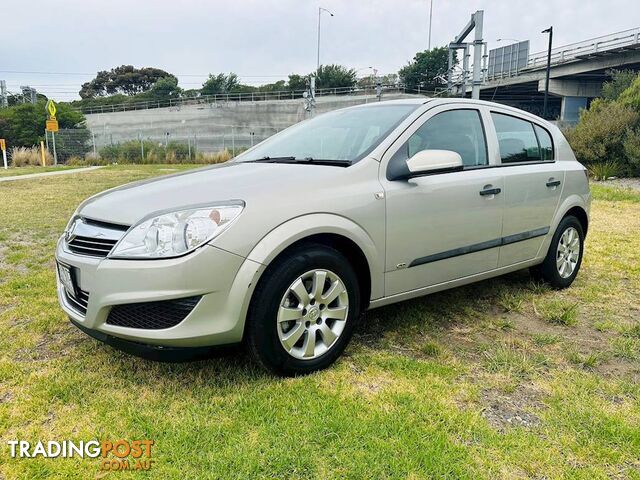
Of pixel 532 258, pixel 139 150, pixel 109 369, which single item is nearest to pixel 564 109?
pixel 139 150

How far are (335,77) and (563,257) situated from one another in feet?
208

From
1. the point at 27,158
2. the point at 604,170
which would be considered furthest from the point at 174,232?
the point at 27,158

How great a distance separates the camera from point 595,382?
2.80 metres

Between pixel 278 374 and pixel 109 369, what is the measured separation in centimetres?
100

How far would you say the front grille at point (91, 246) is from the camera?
2.54 m

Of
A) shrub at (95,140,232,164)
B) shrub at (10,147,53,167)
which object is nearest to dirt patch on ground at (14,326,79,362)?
shrub at (95,140,232,164)

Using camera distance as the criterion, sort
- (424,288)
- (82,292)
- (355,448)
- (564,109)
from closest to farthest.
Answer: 1. (355,448)
2. (82,292)
3. (424,288)
4. (564,109)

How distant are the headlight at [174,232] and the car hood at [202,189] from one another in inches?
2.7

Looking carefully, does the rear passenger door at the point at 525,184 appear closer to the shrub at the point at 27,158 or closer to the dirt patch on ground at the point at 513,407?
the dirt patch on ground at the point at 513,407

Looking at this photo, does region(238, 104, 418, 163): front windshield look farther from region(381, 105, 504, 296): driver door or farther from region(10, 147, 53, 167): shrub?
region(10, 147, 53, 167): shrub

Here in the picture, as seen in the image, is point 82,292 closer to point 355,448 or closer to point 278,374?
point 278,374

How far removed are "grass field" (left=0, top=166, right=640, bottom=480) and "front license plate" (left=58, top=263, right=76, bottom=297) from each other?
47 centimetres

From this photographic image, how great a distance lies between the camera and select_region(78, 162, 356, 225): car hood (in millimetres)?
2588

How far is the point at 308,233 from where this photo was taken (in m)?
2.68
